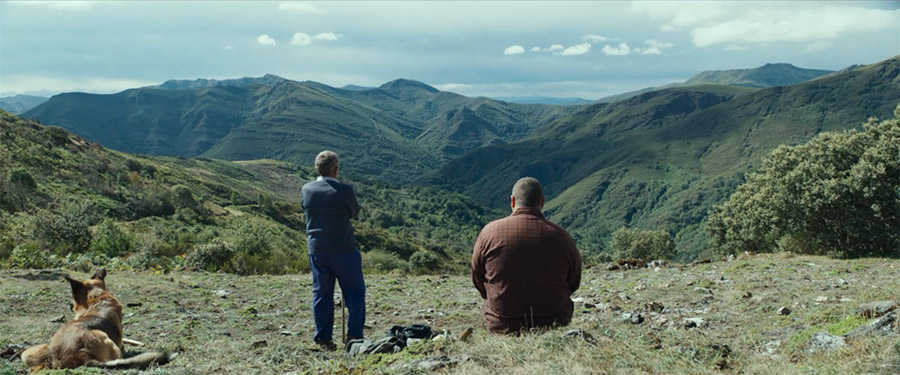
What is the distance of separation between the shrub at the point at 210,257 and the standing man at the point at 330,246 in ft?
37.3

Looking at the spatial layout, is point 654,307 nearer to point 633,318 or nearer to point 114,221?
point 633,318

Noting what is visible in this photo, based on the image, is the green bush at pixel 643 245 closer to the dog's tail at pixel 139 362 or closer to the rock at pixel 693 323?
the rock at pixel 693 323

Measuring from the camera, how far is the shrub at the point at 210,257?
17.8 meters

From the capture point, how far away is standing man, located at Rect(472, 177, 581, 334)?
238 inches

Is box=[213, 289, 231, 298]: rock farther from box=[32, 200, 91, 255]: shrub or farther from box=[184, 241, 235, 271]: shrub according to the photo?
box=[32, 200, 91, 255]: shrub

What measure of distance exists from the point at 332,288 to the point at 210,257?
39.6 ft

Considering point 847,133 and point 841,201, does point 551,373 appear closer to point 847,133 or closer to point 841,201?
point 841,201

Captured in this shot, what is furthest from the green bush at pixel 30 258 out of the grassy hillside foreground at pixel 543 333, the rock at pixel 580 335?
the rock at pixel 580 335

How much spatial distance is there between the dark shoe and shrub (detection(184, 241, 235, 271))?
11.2 meters

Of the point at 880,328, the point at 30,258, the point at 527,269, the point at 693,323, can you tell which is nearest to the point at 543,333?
the point at 527,269

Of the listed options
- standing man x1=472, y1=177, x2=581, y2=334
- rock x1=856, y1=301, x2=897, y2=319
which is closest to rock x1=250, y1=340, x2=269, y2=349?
standing man x1=472, y1=177, x2=581, y2=334

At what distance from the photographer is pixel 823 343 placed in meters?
5.83

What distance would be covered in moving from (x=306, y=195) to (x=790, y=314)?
8415 mm

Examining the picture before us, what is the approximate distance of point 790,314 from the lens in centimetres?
910
